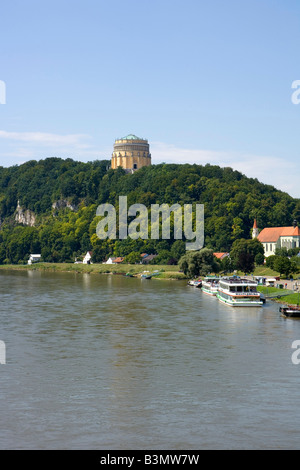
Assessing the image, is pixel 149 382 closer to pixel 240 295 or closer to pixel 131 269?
pixel 240 295

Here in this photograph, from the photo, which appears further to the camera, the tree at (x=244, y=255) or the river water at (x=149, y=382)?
the tree at (x=244, y=255)

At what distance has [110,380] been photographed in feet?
130

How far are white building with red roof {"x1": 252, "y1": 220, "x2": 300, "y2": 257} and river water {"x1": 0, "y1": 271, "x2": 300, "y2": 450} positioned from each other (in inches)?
4225

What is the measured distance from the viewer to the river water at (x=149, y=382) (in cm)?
3038

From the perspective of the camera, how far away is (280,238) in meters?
176

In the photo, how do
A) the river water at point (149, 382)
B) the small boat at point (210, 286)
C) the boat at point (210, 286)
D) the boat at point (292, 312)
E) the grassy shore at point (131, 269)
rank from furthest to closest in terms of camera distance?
the grassy shore at point (131, 269) → the boat at point (210, 286) → the small boat at point (210, 286) → the boat at point (292, 312) → the river water at point (149, 382)

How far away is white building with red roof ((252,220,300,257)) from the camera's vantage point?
174125 millimetres

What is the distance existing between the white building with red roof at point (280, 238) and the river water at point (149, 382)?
10731 centimetres

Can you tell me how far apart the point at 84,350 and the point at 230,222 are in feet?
478

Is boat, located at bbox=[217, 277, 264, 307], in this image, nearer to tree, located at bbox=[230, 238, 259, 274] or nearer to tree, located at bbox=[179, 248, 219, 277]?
tree, located at bbox=[179, 248, 219, 277]

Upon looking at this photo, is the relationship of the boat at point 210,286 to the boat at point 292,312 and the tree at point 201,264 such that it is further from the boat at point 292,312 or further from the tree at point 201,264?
the boat at point 292,312

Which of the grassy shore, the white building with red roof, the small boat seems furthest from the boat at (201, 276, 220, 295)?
the white building with red roof

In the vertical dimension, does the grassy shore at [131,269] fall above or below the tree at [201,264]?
below

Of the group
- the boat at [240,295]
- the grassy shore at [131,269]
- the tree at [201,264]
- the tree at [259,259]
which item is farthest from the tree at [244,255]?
the boat at [240,295]
